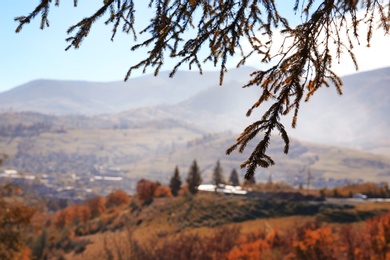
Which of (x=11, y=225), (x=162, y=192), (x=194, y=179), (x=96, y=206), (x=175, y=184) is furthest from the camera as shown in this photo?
(x=96, y=206)

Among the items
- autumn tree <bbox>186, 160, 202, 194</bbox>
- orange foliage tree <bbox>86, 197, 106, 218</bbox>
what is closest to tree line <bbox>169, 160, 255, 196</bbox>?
autumn tree <bbox>186, 160, 202, 194</bbox>

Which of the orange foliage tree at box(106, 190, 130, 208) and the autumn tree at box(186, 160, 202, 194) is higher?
the autumn tree at box(186, 160, 202, 194)

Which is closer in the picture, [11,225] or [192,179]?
[11,225]

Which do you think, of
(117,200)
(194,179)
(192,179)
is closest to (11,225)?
(194,179)

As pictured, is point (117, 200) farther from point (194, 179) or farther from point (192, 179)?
point (194, 179)

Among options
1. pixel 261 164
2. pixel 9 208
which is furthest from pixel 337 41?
pixel 9 208

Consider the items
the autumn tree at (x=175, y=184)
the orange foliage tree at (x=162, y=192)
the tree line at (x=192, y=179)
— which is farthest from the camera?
the autumn tree at (x=175, y=184)

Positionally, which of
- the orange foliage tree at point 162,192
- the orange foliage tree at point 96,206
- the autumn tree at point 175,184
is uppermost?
the autumn tree at point 175,184

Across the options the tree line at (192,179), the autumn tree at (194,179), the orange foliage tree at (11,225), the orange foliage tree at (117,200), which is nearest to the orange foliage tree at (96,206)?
the orange foliage tree at (117,200)

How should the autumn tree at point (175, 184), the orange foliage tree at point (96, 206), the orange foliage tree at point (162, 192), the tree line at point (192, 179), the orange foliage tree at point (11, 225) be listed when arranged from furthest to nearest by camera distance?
the orange foliage tree at point (96, 206) → the autumn tree at point (175, 184) → the orange foliage tree at point (162, 192) → the tree line at point (192, 179) → the orange foliage tree at point (11, 225)

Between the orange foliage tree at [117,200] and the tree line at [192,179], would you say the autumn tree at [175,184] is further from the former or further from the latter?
the orange foliage tree at [117,200]

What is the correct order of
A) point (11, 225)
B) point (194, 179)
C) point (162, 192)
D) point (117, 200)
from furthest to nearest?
point (117, 200) → point (162, 192) → point (194, 179) → point (11, 225)

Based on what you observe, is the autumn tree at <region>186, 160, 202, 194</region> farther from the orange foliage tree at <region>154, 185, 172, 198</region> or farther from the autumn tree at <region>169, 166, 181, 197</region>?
the orange foliage tree at <region>154, 185, 172, 198</region>

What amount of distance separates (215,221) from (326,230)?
38.3m
